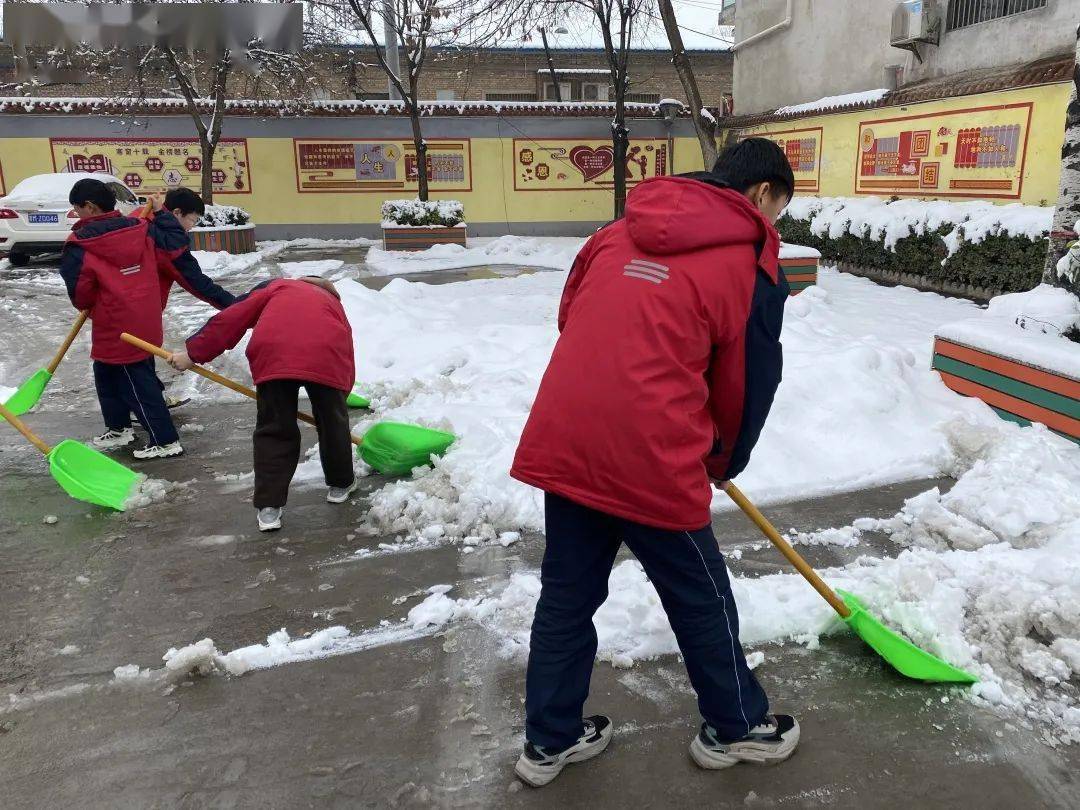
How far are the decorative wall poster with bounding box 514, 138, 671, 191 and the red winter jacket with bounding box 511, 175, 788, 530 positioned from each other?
15.9m

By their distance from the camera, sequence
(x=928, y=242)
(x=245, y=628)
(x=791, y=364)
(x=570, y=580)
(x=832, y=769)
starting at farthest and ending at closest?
(x=928, y=242) < (x=791, y=364) < (x=245, y=628) < (x=832, y=769) < (x=570, y=580)

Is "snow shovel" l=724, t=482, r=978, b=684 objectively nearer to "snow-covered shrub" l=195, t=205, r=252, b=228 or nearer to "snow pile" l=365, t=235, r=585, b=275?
"snow pile" l=365, t=235, r=585, b=275

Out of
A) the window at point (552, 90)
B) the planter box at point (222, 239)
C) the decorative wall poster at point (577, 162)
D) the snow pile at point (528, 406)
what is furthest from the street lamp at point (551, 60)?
the snow pile at point (528, 406)

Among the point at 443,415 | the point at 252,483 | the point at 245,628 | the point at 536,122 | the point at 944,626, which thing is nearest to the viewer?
the point at 944,626

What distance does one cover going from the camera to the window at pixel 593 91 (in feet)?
86.5

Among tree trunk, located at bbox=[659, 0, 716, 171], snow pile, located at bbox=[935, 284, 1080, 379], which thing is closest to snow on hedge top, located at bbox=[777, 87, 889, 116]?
tree trunk, located at bbox=[659, 0, 716, 171]

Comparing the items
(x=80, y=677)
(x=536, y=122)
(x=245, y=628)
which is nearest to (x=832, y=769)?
(x=245, y=628)

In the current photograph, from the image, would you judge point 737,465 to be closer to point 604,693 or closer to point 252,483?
point 604,693

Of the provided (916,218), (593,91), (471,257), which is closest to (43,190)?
(471,257)

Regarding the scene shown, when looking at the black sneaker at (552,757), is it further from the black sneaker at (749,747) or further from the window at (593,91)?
the window at (593,91)

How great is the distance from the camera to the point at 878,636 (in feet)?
7.95

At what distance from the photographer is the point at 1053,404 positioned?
408 centimetres

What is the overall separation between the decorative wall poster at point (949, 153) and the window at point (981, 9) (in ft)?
4.16

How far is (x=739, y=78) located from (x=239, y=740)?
57.8 feet
